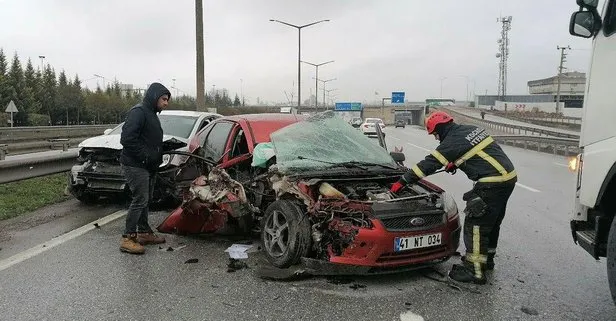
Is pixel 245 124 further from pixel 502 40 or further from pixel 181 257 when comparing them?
pixel 502 40

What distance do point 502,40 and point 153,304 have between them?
87945mm

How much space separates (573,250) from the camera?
5531 mm

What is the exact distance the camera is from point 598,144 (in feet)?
11.4

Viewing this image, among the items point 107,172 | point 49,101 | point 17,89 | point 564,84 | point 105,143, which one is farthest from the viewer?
point 564,84

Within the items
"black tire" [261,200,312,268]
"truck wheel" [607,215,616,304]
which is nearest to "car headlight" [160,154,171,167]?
"black tire" [261,200,312,268]

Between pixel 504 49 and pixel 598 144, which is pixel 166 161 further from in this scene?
pixel 504 49

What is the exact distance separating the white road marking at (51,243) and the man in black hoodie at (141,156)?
835mm

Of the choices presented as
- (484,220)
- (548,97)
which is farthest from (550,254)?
(548,97)

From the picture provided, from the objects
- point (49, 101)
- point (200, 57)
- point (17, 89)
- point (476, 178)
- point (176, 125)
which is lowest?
point (476, 178)

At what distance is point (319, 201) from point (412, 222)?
32.9 inches

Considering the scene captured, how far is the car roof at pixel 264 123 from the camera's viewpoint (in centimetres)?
625

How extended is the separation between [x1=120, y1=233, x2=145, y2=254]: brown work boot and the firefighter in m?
2.77

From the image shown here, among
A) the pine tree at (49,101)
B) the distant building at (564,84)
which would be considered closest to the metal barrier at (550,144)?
the pine tree at (49,101)

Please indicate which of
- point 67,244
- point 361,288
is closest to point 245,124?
point 67,244
